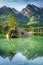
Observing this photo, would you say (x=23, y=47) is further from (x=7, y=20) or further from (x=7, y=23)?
(x=7, y=20)

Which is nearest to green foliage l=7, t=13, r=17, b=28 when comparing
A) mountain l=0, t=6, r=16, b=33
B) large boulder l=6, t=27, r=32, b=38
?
mountain l=0, t=6, r=16, b=33

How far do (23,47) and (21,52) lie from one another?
325 mm

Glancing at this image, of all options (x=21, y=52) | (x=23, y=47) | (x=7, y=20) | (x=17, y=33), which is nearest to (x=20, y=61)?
(x=21, y=52)

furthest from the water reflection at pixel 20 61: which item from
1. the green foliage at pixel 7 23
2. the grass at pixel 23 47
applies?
the green foliage at pixel 7 23

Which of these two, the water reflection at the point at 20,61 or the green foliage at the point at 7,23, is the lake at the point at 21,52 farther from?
the green foliage at the point at 7,23

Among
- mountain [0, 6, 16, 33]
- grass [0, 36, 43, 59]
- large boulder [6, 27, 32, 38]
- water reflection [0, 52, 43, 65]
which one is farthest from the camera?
large boulder [6, 27, 32, 38]

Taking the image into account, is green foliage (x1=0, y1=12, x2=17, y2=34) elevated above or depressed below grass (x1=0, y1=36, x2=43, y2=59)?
above

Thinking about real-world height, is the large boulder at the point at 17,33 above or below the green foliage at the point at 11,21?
below

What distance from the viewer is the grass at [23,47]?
516cm

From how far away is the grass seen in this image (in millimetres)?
5164

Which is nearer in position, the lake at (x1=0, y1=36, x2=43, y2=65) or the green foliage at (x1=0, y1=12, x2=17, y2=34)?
the lake at (x1=0, y1=36, x2=43, y2=65)

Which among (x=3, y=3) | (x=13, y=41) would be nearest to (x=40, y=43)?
(x=13, y=41)

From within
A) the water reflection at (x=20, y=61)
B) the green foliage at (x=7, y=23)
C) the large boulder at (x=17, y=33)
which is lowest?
the water reflection at (x=20, y=61)

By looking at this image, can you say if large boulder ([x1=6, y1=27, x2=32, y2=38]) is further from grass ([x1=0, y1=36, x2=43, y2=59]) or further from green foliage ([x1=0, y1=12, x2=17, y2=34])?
grass ([x1=0, y1=36, x2=43, y2=59])
